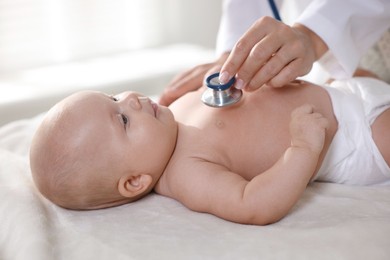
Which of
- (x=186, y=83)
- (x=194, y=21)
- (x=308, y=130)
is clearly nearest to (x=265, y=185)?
(x=308, y=130)

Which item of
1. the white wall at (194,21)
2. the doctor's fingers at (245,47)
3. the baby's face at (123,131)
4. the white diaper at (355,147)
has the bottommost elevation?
the white wall at (194,21)

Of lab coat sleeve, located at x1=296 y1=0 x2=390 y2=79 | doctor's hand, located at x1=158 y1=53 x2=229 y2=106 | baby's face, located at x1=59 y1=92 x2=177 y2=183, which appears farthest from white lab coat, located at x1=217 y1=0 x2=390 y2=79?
baby's face, located at x1=59 y1=92 x2=177 y2=183

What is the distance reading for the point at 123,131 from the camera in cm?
102

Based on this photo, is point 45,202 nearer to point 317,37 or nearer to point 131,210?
point 131,210

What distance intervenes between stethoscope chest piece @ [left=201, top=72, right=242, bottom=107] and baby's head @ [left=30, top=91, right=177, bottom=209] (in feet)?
0.35

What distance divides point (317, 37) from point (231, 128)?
302 mm

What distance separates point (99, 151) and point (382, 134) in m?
0.57

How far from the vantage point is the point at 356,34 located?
1.29 meters

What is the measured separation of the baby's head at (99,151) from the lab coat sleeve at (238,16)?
493mm

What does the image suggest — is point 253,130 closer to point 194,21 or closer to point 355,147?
point 355,147

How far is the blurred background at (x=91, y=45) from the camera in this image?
1.98 meters

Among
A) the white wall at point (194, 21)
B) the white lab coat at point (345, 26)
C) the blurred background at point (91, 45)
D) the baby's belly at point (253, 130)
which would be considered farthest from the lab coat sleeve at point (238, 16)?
the white wall at point (194, 21)

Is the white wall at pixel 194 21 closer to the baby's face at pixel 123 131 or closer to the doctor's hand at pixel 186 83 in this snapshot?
the doctor's hand at pixel 186 83

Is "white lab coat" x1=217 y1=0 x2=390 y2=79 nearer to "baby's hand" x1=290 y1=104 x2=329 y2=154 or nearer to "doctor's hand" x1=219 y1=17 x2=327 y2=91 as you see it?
"doctor's hand" x1=219 y1=17 x2=327 y2=91
